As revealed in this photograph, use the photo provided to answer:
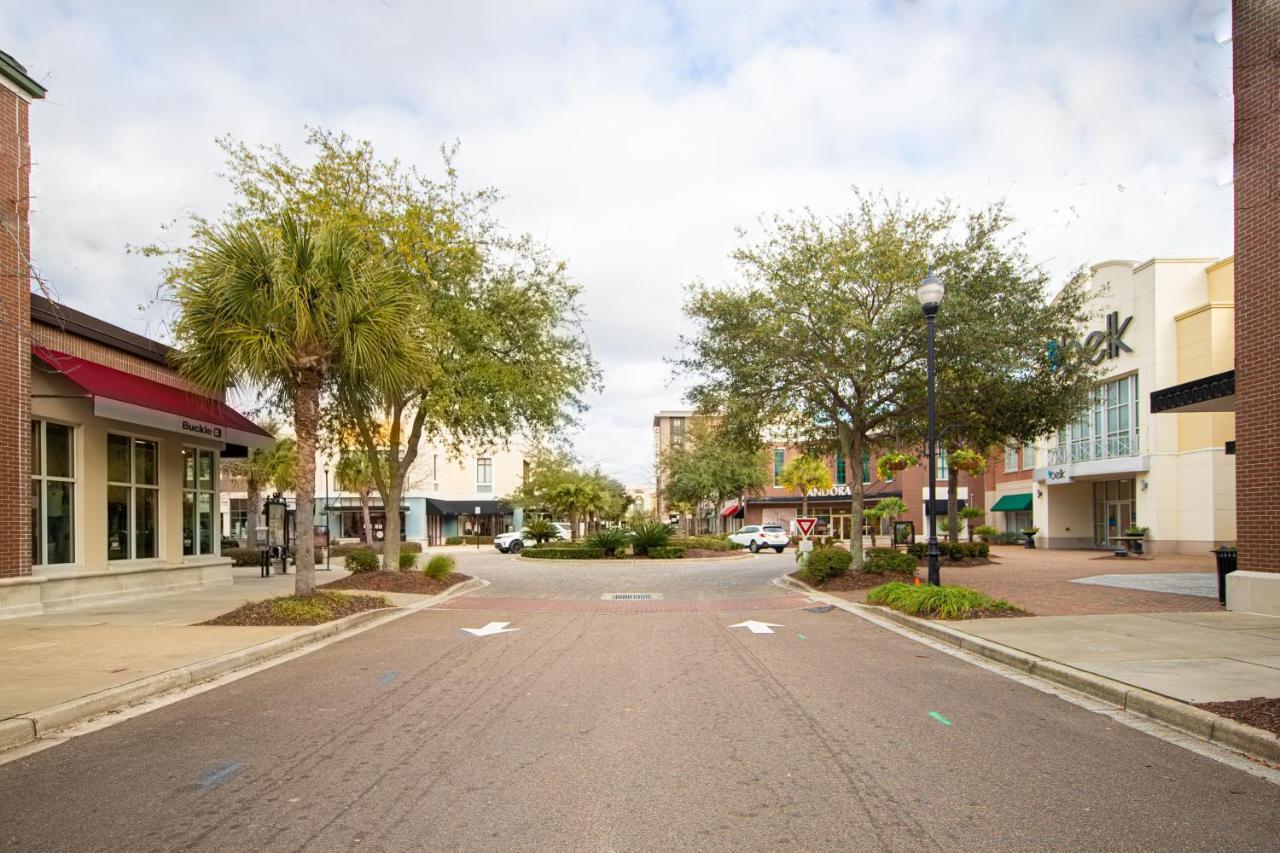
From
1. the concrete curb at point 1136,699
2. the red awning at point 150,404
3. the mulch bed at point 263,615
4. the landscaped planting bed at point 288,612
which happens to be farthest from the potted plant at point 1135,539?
the red awning at point 150,404

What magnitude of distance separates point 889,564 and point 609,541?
17.6 meters

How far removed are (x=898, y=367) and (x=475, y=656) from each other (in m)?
12.1

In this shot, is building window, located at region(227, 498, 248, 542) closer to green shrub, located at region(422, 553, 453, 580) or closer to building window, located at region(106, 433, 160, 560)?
green shrub, located at region(422, 553, 453, 580)

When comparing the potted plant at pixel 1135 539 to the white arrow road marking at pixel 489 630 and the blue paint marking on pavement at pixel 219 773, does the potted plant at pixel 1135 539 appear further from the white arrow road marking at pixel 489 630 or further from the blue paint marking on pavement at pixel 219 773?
the blue paint marking on pavement at pixel 219 773

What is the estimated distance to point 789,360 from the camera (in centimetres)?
1944

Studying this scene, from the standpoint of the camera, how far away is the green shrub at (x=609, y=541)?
36.2 meters

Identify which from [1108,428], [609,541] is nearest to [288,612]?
[609,541]

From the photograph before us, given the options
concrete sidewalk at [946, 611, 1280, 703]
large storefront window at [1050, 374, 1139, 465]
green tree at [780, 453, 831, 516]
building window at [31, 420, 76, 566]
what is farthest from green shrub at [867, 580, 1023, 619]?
green tree at [780, 453, 831, 516]

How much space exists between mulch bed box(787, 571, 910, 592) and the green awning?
31894 millimetres

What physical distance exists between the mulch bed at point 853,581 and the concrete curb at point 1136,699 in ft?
22.9

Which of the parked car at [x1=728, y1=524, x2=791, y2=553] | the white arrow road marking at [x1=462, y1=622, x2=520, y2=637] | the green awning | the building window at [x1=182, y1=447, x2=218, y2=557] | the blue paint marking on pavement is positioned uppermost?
the building window at [x1=182, y1=447, x2=218, y2=557]

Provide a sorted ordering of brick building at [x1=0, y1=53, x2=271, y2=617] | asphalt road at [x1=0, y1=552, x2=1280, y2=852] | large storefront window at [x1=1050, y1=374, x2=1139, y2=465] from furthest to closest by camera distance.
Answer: large storefront window at [x1=1050, y1=374, x2=1139, y2=465], brick building at [x1=0, y1=53, x2=271, y2=617], asphalt road at [x1=0, y1=552, x2=1280, y2=852]

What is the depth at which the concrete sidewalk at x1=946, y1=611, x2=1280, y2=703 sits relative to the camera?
793 cm

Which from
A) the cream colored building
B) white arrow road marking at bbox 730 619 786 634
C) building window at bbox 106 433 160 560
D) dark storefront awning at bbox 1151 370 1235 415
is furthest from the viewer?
the cream colored building
